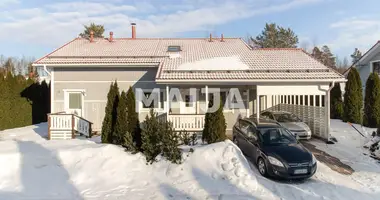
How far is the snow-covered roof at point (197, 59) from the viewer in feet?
43.0

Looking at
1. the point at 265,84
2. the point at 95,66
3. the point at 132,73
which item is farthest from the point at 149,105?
the point at 265,84

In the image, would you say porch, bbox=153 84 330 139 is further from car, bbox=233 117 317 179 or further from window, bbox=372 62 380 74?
window, bbox=372 62 380 74

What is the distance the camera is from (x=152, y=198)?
6.51m

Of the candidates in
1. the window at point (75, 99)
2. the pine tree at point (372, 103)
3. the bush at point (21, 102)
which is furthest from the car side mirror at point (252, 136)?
the bush at point (21, 102)

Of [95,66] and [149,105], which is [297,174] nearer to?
[149,105]

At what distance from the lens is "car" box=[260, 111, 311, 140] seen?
12.7 m

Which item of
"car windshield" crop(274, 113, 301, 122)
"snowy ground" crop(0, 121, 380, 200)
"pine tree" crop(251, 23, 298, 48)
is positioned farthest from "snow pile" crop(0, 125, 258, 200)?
"pine tree" crop(251, 23, 298, 48)

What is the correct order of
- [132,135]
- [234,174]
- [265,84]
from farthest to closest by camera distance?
[265,84] < [132,135] < [234,174]

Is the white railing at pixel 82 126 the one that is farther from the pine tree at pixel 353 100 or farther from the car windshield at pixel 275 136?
the pine tree at pixel 353 100

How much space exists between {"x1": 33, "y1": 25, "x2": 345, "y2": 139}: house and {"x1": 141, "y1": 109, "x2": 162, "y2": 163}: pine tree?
384 centimetres

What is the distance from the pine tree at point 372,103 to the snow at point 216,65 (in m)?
8.50

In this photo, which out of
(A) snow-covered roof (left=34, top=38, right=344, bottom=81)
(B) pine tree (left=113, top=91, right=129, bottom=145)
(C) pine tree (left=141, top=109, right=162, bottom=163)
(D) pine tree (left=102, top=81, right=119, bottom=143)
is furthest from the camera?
(A) snow-covered roof (left=34, top=38, right=344, bottom=81)

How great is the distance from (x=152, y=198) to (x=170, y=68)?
8.19 m

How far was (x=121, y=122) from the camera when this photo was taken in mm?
9508
